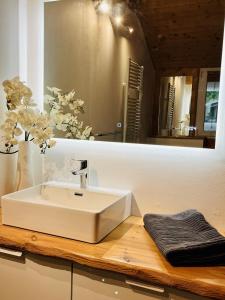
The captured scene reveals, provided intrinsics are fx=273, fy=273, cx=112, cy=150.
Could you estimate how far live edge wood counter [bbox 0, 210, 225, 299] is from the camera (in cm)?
87

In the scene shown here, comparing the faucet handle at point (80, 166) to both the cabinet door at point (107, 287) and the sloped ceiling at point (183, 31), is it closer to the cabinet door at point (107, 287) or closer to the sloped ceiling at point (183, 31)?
the cabinet door at point (107, 287)

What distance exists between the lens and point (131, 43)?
1469mm

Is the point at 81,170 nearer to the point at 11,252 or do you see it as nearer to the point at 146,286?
the point at 11,252

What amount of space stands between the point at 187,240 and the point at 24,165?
934mm

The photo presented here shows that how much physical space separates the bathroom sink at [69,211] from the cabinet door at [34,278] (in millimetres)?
123

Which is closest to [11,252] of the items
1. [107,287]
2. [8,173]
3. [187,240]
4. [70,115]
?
[107,287]

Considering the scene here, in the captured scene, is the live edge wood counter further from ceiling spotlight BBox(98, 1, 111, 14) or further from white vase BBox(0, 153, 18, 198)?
ceiling spotlight BBox(98, 1, 111, 14)

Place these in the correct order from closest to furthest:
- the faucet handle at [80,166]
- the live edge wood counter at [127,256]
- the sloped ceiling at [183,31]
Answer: the live edge wood counter at [127,256] → the sloped ceiling at [183,31] → the faucet handle at [80,166]

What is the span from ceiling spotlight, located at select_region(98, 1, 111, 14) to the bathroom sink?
98 centimetres

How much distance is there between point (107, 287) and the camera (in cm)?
98

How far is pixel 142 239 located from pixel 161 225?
10 centimetres

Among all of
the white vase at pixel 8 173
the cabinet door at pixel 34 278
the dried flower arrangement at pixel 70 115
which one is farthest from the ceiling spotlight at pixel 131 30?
the cabinet door at pixel 34 278

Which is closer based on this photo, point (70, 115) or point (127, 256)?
point (127, 256)

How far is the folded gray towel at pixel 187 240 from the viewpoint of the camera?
94 centimetres
